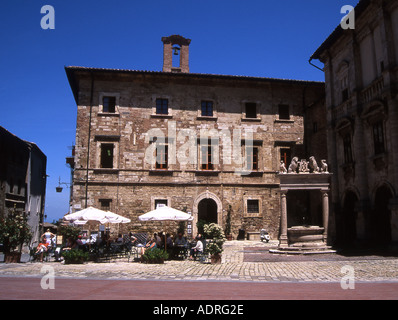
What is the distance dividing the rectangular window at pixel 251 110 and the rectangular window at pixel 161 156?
254 inches

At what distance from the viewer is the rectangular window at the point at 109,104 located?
78.3 feet

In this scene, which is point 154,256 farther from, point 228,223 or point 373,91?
point 373,91

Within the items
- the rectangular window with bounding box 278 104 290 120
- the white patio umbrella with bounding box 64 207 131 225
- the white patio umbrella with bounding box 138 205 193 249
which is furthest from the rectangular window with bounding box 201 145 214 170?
the white patio umbrella with bounding box 64 207 131 225

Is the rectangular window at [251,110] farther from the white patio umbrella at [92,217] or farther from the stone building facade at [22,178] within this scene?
the stone building facade at [22,178]

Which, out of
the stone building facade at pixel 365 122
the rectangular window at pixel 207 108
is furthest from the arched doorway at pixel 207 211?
the stone building facade at pixel 365 122

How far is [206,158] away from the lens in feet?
79.1

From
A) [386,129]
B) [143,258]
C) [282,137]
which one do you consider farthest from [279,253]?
[282,137]

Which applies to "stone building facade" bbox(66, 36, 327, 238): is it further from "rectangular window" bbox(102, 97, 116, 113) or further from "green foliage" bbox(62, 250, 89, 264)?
"green foliage" bbox(62, 250, 89, 264)

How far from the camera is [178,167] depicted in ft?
77.8

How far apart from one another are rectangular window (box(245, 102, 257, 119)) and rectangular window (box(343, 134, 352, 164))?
7431 mm

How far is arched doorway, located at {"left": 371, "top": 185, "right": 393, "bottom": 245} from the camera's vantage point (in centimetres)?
1659

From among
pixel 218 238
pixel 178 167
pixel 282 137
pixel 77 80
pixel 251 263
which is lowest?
pixel 251 263
